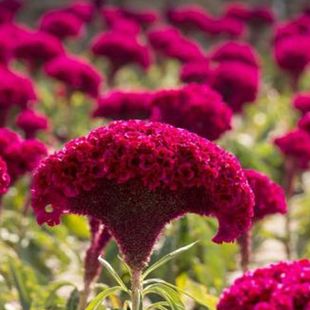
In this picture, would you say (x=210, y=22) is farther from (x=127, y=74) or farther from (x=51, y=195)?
(x=51, y=195)

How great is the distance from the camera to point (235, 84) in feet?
19.9

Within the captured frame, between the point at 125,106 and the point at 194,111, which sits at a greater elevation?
the point at 125,106

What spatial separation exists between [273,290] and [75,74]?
448 centimetres

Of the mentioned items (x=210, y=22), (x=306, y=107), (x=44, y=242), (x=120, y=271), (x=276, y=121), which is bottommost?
(x=120, y=271)

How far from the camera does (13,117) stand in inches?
239

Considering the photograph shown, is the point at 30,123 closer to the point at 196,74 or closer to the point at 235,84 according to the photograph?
the point at 235,84

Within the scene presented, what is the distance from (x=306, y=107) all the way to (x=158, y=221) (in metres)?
2.99

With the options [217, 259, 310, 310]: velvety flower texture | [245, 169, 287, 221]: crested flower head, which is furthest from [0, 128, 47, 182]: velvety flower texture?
[217, 259, 310, 310]: velvety flower texture

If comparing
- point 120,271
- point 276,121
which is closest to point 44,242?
point 120,271

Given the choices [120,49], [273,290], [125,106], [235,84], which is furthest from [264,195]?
[120,49]

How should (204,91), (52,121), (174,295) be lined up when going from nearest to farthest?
1. (174,295)
2. (204,91)
3. (52,121)

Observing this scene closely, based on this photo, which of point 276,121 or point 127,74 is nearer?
point 276,121

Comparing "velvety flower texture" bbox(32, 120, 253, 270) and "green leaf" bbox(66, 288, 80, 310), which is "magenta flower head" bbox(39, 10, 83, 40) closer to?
"green leaf" bbox(66, 288, 80, 310)

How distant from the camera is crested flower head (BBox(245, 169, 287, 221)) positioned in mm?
3877
